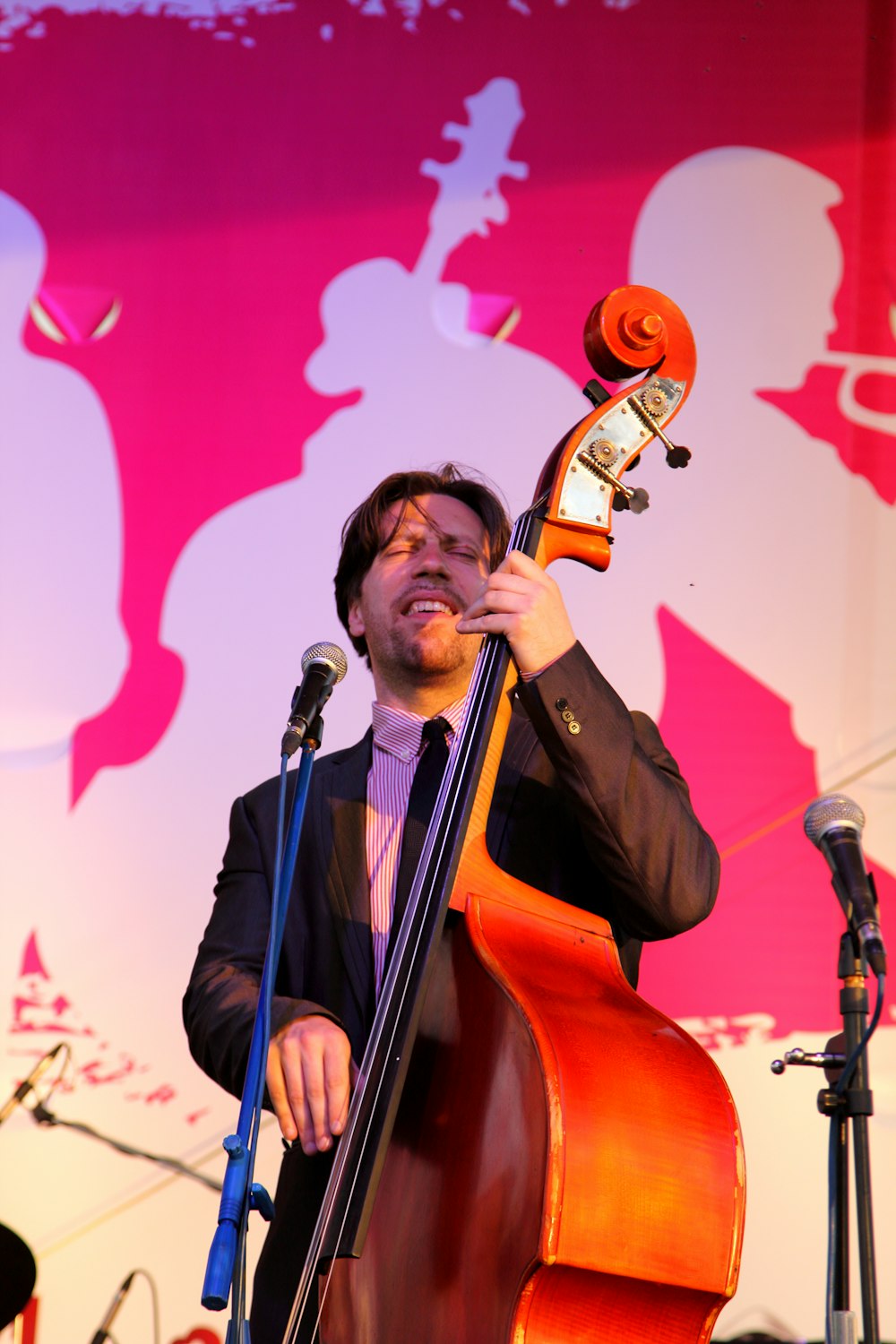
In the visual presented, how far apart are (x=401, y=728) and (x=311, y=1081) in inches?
30.1

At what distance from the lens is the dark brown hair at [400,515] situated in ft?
8.32

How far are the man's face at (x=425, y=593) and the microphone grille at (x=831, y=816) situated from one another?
2.06ft

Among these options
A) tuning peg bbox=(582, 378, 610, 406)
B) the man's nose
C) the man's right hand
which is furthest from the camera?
the man's nose

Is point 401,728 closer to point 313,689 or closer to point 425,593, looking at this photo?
point 425,593

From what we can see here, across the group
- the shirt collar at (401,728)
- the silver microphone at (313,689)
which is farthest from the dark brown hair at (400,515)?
the silver microphone at (313,689)

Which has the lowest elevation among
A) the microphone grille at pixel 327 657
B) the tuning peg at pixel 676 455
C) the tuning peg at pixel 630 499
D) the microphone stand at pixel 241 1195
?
the microphone stand at pixel 241 1195

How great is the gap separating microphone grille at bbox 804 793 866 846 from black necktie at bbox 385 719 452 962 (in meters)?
0.54

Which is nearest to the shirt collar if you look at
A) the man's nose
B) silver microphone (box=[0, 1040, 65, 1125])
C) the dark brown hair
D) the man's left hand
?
the man's nose

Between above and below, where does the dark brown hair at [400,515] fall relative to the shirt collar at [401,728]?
above

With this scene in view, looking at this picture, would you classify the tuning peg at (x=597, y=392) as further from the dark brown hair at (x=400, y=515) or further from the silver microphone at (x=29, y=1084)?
the silver microphone at (x=29, y=1084)

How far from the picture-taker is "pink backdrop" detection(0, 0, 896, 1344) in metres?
3.09

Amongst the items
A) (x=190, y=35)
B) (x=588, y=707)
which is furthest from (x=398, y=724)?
(x=190, y=35)

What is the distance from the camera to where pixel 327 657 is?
178 cm

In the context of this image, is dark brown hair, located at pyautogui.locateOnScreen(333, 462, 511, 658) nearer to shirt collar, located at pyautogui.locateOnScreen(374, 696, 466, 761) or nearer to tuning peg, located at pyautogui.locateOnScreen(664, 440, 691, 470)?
shirt collar, located at pyautogui.locateOnScreen(374, 696, 466, 761)
